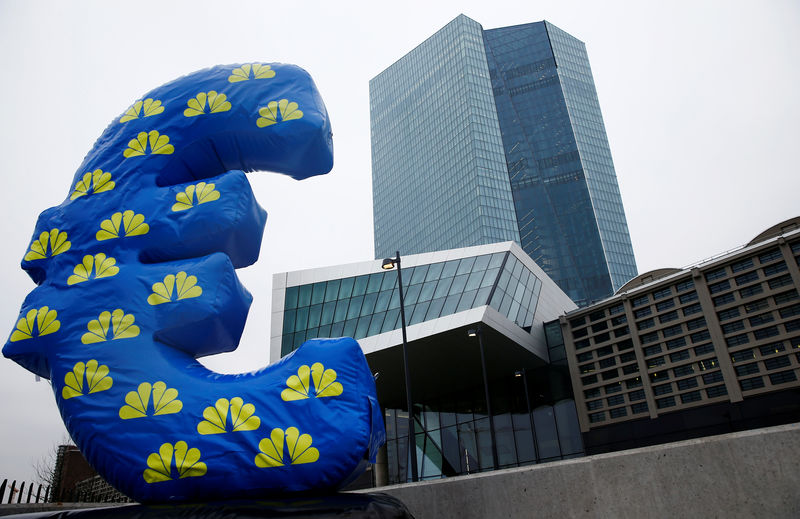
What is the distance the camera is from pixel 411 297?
25734 millimetres

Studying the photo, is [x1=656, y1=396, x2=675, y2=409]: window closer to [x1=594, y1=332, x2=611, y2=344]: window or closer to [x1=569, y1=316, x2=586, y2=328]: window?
[x1=594, y1=332, x2=611, y2=344]: window

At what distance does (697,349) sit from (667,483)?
23830mm

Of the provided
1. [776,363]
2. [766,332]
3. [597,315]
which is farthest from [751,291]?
[597,315]

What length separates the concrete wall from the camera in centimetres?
302

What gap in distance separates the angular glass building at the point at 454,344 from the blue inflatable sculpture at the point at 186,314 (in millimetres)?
18321

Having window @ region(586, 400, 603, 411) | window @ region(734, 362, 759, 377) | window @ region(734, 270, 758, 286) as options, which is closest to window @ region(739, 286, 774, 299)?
window @ region(734, 270, 758, 286)

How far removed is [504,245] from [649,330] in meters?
8.07

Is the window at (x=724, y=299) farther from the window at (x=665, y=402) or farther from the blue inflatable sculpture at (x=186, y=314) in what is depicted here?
the blue inflatable sculpture at (x=186, y=314)

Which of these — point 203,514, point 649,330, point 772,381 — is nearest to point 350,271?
point 649,330

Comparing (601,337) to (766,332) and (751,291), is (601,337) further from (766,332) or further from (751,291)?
(766,332)

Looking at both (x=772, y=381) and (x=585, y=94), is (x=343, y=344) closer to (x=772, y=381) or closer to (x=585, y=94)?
(x=772, y=381)

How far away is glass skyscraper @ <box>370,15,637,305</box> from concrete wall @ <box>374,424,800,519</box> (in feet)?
316

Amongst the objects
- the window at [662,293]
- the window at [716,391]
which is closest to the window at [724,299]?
the window at [662,293]

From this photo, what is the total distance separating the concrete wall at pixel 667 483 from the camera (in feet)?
9.92
